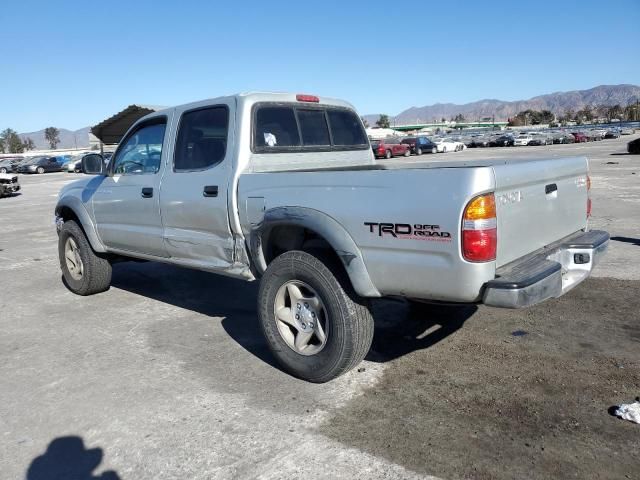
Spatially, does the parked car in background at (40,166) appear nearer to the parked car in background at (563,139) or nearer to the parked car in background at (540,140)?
the parked car in background at (540,140)

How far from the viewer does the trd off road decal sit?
3.06m

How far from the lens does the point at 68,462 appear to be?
3021mm

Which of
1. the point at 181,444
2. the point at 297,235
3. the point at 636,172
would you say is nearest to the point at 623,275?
the point at 297,235

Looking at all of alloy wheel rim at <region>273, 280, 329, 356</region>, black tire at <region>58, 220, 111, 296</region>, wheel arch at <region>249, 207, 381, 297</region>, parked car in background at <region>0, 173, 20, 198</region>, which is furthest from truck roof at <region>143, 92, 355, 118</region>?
parked car in background at <region>0, 173, 20, 198</region>

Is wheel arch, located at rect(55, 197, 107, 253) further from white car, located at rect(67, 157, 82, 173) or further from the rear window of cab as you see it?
white car, located at rect(67, 157, 82, 173)

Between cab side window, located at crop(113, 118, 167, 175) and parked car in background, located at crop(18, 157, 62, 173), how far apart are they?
43.0 m

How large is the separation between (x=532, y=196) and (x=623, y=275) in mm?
3571

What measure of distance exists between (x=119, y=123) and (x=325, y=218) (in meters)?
40.4

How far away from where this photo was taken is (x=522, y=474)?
2695 mm

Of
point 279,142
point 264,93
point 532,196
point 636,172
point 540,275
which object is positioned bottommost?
point 636,172

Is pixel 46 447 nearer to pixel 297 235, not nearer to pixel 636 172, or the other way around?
pixel 297 235

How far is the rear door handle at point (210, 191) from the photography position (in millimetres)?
4329

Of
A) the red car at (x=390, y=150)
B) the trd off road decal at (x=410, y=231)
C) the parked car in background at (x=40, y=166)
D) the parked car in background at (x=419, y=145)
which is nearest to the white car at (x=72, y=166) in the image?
the parked car in background at (x=40, y=166)

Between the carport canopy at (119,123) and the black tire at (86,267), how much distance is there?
102 feet
